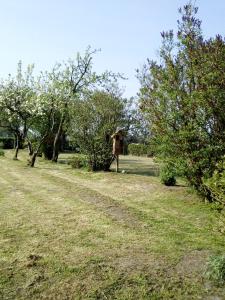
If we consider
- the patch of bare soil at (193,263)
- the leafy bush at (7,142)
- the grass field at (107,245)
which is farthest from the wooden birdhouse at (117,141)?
the leafy bush at (7,142)

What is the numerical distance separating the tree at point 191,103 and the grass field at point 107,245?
4.36ft

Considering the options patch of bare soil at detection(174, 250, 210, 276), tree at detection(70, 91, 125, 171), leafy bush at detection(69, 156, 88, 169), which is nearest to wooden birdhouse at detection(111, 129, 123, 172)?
tree at detection(70, 91, 125, 171)

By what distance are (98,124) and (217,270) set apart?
1413cm

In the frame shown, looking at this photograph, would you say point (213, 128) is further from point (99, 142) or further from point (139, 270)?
point (99, 142)

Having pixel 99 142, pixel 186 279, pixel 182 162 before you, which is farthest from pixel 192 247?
pixel 99 142

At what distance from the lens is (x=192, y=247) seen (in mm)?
6797

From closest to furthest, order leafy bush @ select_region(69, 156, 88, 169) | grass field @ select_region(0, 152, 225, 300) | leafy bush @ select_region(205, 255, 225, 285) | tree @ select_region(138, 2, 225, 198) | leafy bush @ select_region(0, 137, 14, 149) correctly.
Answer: grass field @ select_region(0, 152, 225, 300) → leafy bush @ select_region(205, 255, 225, 285) → tree @ select_region(138, 2, 225, 198) → leafy bush @ select_region(69, 156, 88, 169) → leafy bush @ select_region(0, 137, 14, 149)

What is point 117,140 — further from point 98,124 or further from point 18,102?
point 18,102

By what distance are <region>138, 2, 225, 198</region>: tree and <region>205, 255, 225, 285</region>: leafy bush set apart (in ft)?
14.9

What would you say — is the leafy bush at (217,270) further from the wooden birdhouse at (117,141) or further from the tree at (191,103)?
the wooden birdhouse at (117,141)

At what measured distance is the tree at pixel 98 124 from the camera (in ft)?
61.3

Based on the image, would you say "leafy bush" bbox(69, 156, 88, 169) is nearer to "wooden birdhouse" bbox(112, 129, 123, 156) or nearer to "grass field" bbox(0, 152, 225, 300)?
"wooden birdhouse" bbox(112, 129, 123, 156)

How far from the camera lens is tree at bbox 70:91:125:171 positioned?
18672 mm

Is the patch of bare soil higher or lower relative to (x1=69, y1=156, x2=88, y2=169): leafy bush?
lower
